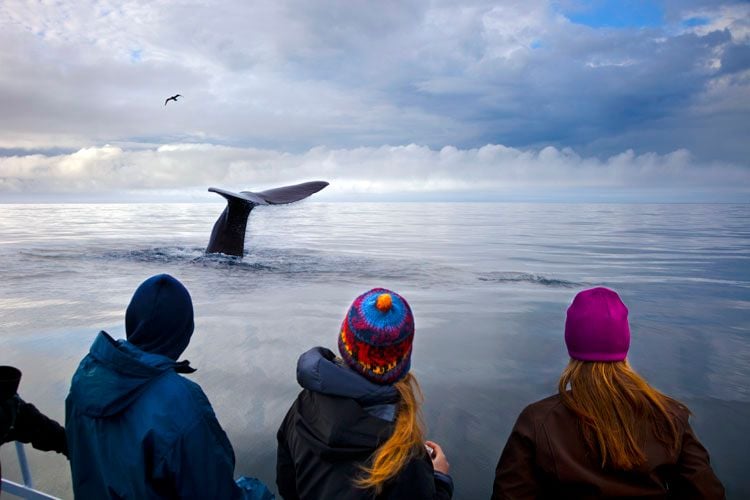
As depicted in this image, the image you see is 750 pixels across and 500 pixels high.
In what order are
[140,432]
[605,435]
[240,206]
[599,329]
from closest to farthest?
[140,432] → [605,435] → [599,329] → [240,206]

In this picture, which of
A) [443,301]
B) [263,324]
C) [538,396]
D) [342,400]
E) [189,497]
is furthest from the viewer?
[443,301]

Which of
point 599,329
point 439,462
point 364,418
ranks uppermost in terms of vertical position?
point 599,329

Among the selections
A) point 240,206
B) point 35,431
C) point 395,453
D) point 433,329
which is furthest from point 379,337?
point 240,206

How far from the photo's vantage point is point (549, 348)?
23.9 feet

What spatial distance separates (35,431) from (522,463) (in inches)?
95.6

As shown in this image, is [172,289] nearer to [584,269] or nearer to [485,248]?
[584,269]

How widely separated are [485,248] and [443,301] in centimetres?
1225

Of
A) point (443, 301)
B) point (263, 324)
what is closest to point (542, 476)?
point (263, 324)

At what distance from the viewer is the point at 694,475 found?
2490 millimetres

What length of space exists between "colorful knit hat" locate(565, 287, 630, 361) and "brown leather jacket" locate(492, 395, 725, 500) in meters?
0.29

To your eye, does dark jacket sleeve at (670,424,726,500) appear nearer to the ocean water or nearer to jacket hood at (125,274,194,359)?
the ocean water

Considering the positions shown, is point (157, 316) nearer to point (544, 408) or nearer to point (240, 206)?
point (544, 408)

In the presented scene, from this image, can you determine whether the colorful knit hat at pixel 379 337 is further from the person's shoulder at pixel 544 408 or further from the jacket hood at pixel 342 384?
the person's shoulder at pixel 544 408

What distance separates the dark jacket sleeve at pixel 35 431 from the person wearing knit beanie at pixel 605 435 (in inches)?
91.4
